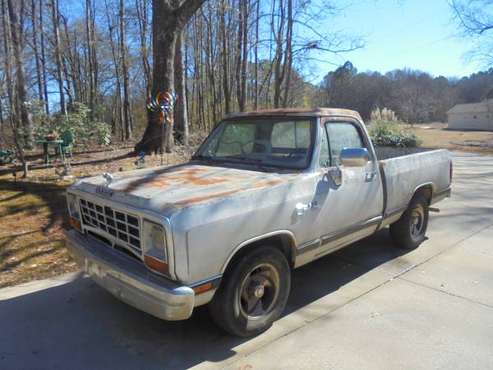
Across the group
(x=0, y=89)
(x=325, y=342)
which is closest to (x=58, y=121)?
(x=0, y=89)

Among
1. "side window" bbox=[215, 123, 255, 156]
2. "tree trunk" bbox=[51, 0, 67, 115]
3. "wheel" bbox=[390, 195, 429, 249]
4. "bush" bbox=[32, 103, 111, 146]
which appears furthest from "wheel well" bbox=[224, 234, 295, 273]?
"tree trunk" bbox=[51, 0, 67, 115]

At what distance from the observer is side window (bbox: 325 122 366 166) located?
13.1ft

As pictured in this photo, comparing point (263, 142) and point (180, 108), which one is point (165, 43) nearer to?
point (180, 108)

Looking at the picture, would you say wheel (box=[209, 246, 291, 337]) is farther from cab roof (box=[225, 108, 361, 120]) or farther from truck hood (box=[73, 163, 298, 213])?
cab roof (box=[225, 108, 361, 120])

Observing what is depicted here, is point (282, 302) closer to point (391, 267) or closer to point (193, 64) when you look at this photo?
point (391, 267)

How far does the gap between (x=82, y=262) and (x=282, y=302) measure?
1.80 metres

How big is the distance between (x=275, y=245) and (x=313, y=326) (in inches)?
31.1

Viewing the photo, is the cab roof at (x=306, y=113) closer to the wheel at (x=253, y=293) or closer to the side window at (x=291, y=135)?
the side window at (x=291, y=135)

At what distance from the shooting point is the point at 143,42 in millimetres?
21750

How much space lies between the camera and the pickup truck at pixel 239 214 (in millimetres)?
2697

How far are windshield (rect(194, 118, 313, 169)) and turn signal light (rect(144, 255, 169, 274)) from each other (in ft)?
5.33

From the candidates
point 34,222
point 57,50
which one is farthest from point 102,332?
point 57,50

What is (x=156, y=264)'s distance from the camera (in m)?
2.74

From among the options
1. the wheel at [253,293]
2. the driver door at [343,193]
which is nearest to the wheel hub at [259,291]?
the wheel at [253,293]
